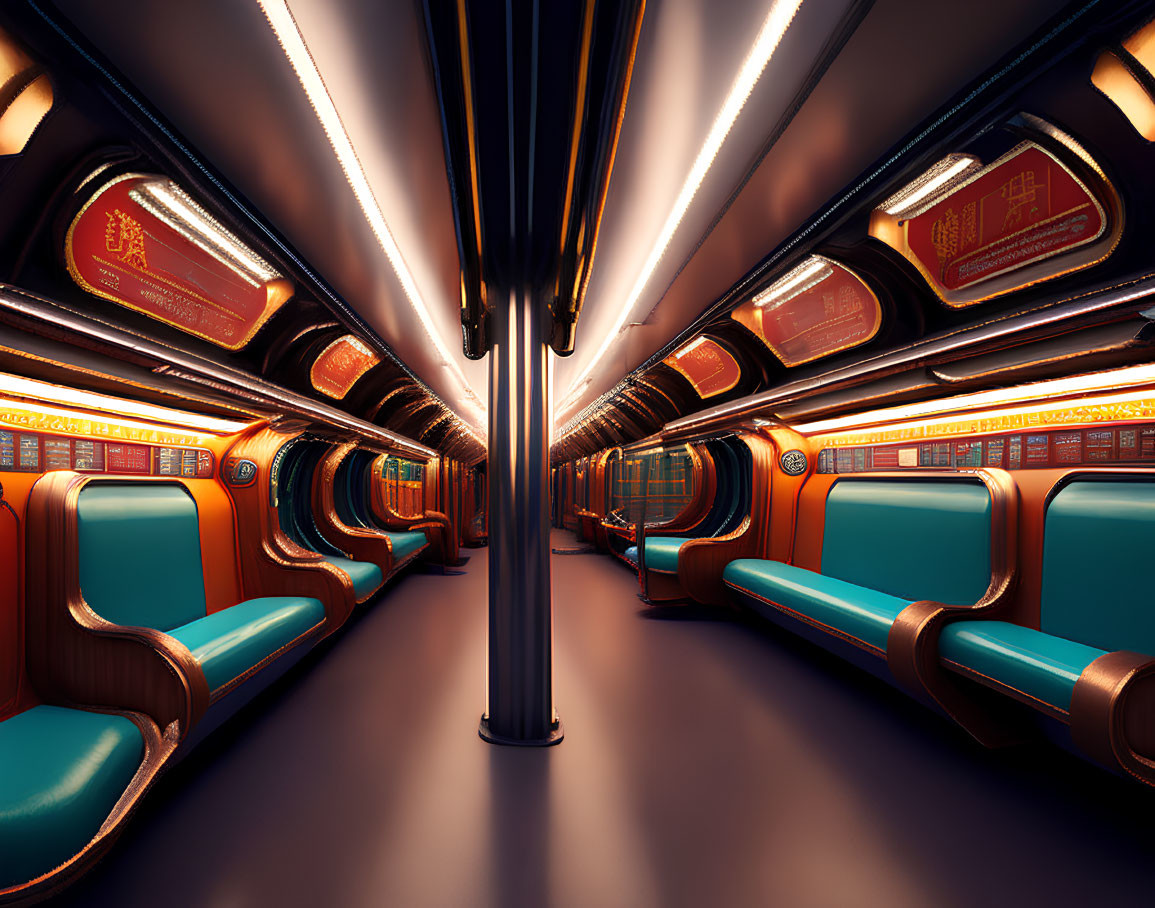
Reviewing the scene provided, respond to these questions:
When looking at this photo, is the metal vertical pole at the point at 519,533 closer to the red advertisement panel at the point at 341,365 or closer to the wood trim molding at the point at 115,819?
the wood trim molding at the point at 115,819

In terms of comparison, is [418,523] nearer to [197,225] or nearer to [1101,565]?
[197,225]

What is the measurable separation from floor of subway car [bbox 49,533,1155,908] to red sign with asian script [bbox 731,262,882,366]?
263 centimetres

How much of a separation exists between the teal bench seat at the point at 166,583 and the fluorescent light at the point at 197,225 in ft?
4.80

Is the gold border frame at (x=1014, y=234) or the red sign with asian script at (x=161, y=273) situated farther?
the red sign with asian script at (x=161, y=273)

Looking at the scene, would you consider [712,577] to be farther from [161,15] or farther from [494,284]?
Answer: [161,15]

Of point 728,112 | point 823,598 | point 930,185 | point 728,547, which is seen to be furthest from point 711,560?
point 728,112

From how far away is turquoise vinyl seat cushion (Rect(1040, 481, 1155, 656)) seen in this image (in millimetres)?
2158

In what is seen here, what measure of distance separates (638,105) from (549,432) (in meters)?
1.58

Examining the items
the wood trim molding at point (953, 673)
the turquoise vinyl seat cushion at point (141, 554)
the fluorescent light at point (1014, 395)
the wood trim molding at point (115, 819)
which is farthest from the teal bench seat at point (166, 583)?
the fluorescent light at point (1014, 395)

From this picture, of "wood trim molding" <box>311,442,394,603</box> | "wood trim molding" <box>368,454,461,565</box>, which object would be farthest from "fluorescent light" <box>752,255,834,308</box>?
"wood trim molding" <box>368,454,461,565</box>

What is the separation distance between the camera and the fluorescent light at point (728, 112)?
1510mm

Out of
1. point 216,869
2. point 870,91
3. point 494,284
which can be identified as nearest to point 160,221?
point 494,284

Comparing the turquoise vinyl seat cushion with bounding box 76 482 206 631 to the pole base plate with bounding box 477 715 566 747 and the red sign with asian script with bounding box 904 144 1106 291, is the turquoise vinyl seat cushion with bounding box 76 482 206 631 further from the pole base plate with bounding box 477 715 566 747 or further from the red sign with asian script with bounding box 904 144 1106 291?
the red sign with asian script with bounding box 904 144 1106 291

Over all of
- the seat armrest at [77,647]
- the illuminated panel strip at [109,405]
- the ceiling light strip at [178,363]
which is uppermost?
the ceiling light strip at [178,363]
